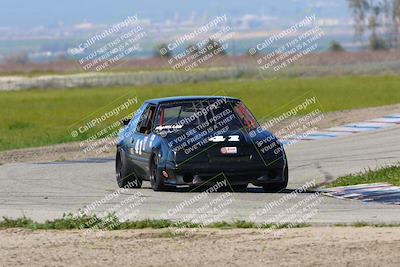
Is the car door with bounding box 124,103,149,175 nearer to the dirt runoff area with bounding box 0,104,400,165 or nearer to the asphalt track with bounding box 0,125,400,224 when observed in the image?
the asphalt track with bounding box 0,125,400,224

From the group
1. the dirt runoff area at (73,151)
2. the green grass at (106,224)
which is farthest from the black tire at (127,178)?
the dirt runoff area at (73,151)

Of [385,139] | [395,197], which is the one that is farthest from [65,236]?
[385,139]

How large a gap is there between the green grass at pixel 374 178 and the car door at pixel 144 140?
9.35 ft

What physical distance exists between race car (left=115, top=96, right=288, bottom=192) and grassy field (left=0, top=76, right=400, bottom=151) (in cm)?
1375

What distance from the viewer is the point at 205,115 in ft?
62.1

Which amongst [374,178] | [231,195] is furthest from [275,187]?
[374,178]

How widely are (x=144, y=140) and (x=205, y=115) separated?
3.32 feet

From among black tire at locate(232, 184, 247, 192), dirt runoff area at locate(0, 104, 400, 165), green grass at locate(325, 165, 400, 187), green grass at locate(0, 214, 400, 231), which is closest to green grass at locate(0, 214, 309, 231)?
green grass at locate(0, 214, 400, 231)

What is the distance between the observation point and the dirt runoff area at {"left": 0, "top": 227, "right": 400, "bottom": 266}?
11.2 metres

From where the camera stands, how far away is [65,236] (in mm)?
13258

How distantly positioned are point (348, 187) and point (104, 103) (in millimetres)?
42903

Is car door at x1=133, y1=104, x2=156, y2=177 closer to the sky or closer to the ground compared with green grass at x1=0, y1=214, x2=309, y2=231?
closer to the ground

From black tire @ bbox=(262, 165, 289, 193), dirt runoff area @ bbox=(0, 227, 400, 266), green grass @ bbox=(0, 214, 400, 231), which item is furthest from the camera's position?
black tire @ bbox=(262, 165, 289, 193)

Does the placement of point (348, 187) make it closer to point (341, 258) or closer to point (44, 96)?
point (341, 258)
